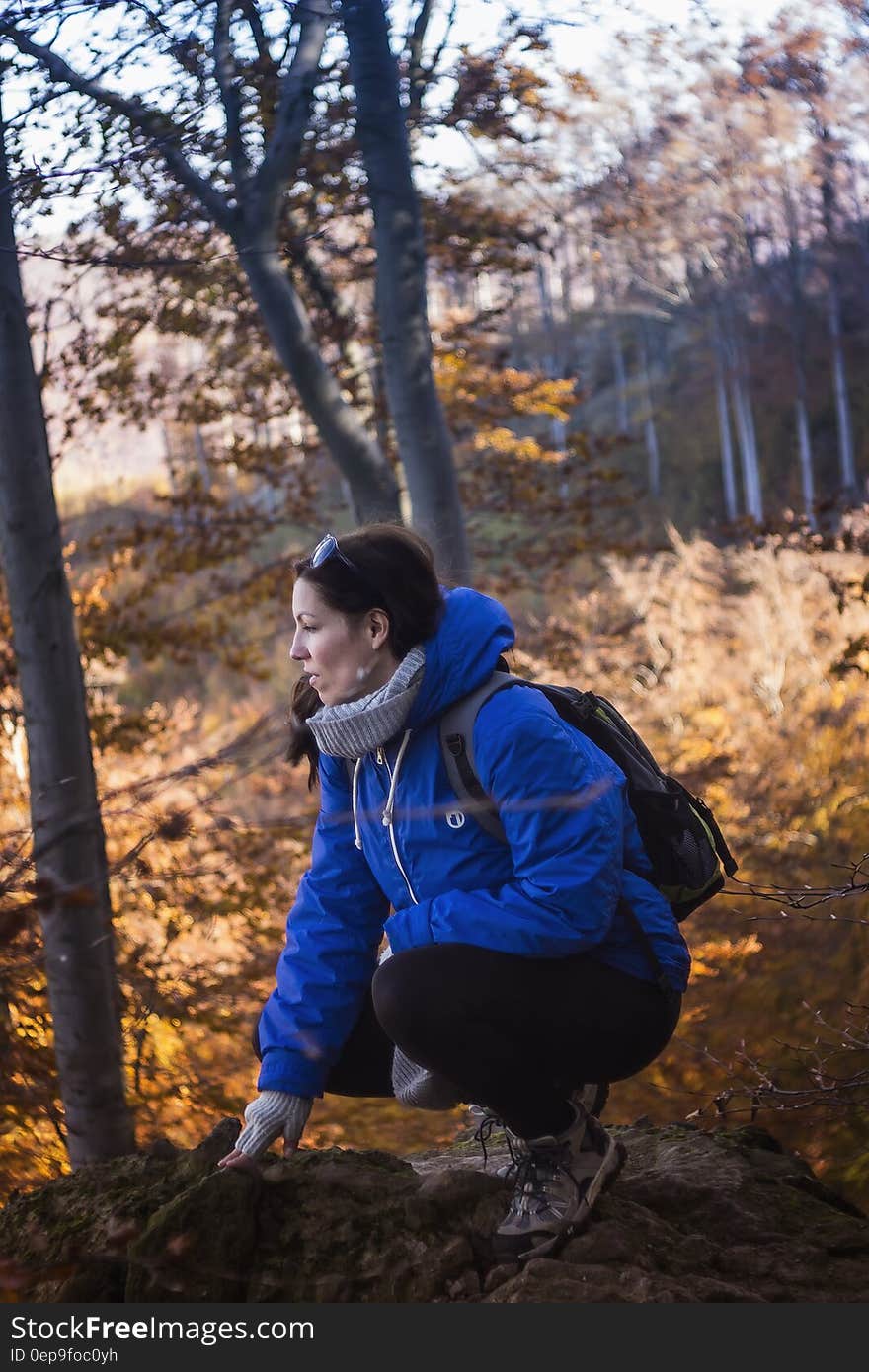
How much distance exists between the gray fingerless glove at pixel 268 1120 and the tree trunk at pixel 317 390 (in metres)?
2.99

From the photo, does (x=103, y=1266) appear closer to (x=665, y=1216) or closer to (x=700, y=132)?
(x=665, y=1216)

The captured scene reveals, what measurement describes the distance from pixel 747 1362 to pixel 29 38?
322cm

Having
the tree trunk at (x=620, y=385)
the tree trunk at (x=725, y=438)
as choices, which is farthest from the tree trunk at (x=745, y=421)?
the tree trunk at (x=620, y=385)

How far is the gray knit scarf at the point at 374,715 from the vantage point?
2281mm

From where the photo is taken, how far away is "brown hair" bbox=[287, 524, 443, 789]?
7.76ft

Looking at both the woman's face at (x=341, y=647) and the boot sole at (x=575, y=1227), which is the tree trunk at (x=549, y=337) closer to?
the woman's face at (x=341, y=647)

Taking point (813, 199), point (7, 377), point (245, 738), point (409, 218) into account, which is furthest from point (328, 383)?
point (813, 199)

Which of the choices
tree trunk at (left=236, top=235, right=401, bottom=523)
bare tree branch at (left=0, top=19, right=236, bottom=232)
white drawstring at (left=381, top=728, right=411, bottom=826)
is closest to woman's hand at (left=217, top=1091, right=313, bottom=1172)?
white drawstring at (left=381, top=728, right=411, bottom=826)

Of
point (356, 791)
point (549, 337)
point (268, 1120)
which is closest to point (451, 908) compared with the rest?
point (356, 791)

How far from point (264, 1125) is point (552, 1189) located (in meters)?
0.60

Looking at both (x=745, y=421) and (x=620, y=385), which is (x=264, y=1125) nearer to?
(x=745, y=421)

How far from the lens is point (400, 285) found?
16.4ft

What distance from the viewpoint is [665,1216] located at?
103 inches

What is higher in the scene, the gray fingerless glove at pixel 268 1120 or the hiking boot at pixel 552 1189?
the gray fingerless glove at pixel 268 1120
